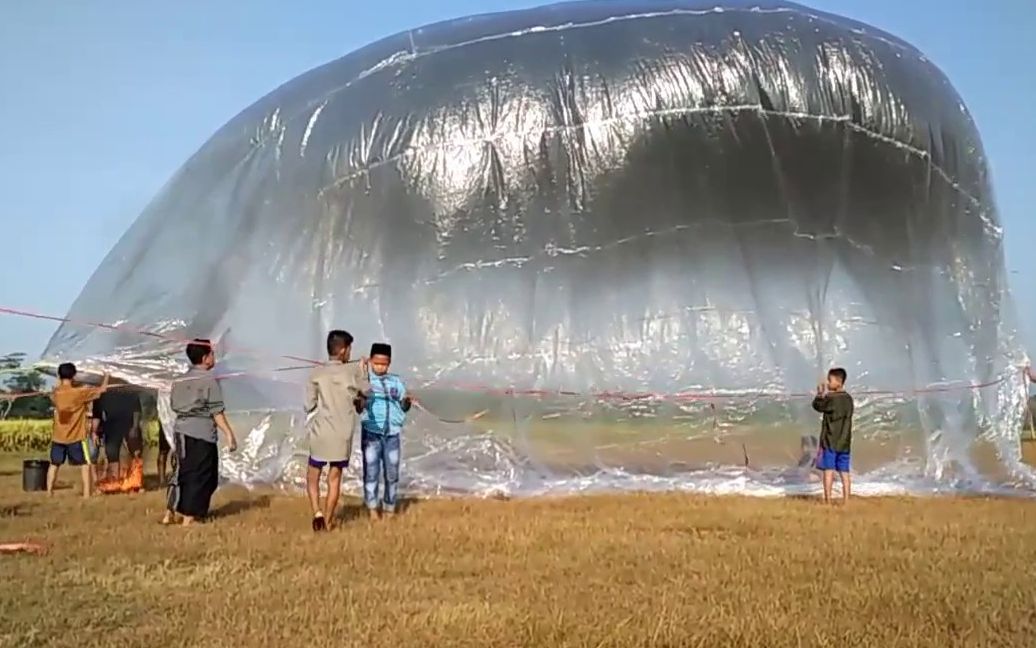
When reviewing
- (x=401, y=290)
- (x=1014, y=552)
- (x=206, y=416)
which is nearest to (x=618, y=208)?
(x=401, y=290)

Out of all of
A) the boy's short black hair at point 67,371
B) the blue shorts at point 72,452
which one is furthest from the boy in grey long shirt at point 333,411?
the blue shorts at point 72,452

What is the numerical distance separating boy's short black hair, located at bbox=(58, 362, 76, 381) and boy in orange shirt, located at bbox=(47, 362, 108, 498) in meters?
0.16

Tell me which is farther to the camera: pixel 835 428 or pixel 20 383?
pixel 20 383

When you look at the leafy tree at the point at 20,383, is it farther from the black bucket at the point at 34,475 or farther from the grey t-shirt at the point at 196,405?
the grey t-shirt at the point at 196,405

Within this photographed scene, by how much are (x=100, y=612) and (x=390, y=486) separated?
4000mm

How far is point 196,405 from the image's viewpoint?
9.04 m

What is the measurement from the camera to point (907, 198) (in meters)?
11.3

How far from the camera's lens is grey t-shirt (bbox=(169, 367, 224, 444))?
9.03 m

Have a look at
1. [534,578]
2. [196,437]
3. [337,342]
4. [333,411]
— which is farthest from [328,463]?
[534,578]

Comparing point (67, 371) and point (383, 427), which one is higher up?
point (67, 371)

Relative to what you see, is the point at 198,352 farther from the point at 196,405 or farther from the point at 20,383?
the point at 20,383

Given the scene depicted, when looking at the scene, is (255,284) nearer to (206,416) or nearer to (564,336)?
(206,416)

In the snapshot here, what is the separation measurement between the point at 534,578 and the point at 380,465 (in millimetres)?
3351

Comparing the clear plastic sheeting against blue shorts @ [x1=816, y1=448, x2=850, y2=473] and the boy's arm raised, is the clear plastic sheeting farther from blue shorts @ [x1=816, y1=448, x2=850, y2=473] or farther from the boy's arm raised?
the boy's arm raised
